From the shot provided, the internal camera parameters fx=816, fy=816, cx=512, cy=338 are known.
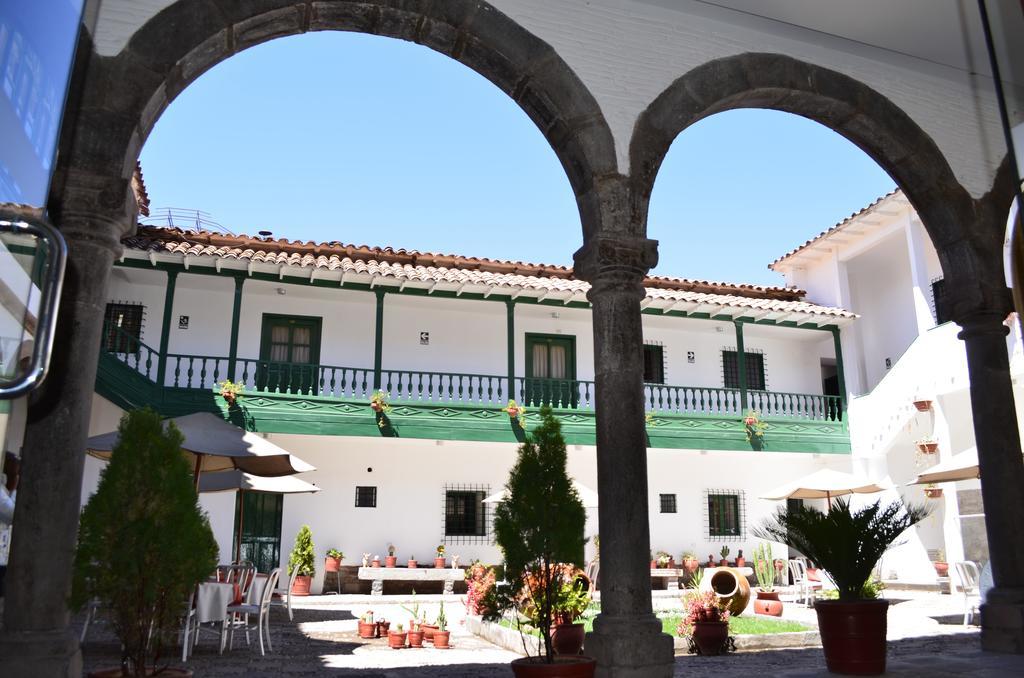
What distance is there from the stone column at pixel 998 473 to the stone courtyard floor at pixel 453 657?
298 millimetres

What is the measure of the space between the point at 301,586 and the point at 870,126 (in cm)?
1183

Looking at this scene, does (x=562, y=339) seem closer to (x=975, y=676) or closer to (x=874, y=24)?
(x=874, y=24)

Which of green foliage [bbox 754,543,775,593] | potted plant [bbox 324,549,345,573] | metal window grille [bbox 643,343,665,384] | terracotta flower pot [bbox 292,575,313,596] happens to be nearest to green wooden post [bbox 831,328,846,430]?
metal window grille [bbox 643,343,665,384]

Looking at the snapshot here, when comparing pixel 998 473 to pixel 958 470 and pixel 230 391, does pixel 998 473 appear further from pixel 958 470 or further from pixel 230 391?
pixel 230 391

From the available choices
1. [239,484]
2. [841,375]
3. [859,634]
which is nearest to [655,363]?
[841,375]

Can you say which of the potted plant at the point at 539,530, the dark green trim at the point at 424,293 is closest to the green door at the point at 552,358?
the dark green trim at the point at 424,293

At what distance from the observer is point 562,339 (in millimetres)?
18125

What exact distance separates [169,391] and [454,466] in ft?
18.8

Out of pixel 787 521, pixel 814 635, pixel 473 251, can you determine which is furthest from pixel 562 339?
pixel 787 521

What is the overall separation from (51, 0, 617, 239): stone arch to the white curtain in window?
37.5ft

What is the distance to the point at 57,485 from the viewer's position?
4559mm

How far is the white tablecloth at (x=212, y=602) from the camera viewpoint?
6918 millimetres

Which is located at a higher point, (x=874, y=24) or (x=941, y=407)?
(x=874, y=24)

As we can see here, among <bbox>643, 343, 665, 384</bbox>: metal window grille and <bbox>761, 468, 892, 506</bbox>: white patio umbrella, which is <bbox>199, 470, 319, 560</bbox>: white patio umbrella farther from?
<bbox>643, 343, 665, 384</bbox>: metal window grille
